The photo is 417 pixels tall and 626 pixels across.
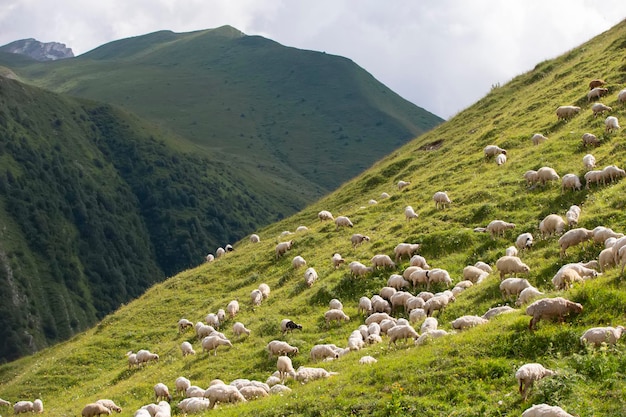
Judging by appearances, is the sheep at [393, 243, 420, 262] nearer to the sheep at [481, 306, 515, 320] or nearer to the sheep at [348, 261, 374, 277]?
the sheep at [348, 261, 374, 277]

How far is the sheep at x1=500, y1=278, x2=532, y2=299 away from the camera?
22219mm

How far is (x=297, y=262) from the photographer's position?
3884 cm

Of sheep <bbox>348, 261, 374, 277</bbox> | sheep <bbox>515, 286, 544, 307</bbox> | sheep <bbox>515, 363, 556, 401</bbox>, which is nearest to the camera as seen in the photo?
sheep <bbox>515, 363, 556, 401</bbox>

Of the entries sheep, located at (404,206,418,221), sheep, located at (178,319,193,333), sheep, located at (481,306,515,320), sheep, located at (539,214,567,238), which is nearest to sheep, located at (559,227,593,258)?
sheep, located at (539,214,567,238)

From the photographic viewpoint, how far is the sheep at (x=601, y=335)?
14953mm

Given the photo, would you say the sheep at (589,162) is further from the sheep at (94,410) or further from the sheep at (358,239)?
the sheep at (94,410)

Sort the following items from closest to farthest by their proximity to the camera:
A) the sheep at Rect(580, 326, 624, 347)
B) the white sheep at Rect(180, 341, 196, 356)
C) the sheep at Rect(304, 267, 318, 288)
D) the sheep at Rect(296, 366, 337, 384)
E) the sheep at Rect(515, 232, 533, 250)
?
the sheep at Rect(580, 326, 624, 347) < the sheep at Rect(296, 366, 337, 384) < the sheep at Rect(515, 232, 533, 250) < the white sheep at Rect(180, 341, 196, 356) < the sheep at Rect(304, 267, 318, 288)

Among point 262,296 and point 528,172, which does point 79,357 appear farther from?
point 528,172

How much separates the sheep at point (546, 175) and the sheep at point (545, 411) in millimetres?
22352

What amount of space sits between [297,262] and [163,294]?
13401 millimetres

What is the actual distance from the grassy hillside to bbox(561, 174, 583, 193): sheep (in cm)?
33

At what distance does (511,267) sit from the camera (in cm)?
2442

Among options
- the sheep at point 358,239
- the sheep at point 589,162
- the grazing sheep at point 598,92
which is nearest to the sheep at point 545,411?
the sheep at point 589,162

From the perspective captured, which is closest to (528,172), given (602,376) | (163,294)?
(602,376)
